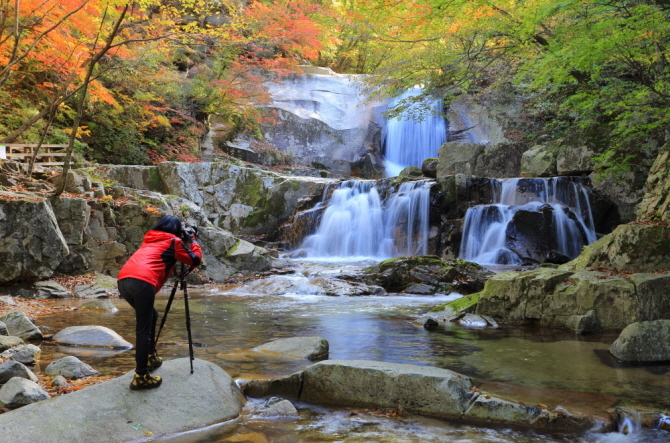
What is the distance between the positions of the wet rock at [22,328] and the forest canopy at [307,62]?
512 cm

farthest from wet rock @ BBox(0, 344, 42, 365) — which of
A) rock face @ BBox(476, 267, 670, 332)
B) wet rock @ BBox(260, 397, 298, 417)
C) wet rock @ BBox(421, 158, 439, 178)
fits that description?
Result: wet rock @ BBox(421, 158, 439, 178)

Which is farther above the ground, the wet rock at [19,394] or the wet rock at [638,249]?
the wet rock at [638,249]

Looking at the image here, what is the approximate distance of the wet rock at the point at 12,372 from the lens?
4457 millimetres

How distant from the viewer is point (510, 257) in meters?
14.5

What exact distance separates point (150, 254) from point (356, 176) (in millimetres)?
21757

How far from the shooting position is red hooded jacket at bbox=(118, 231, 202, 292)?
379 centimetres

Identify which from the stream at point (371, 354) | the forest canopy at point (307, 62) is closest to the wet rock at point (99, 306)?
the stream at point (371, 354)

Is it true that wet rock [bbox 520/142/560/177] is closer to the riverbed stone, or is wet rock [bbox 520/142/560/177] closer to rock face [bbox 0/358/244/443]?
the riverbed stone

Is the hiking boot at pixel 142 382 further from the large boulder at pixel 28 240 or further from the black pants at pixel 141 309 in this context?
the large boulder at pixel 28 240

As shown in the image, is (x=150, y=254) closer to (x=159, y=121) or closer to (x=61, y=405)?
(x=61, y=405)

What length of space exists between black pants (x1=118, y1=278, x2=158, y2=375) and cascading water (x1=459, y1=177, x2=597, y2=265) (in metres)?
12.2

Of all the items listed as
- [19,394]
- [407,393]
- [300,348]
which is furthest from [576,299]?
[19,394]

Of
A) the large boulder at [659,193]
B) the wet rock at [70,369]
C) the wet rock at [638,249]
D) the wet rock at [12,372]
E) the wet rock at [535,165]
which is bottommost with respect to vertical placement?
the wet rock at [70,369]

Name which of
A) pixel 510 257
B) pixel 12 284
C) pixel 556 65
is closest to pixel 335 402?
pixel 556 65
